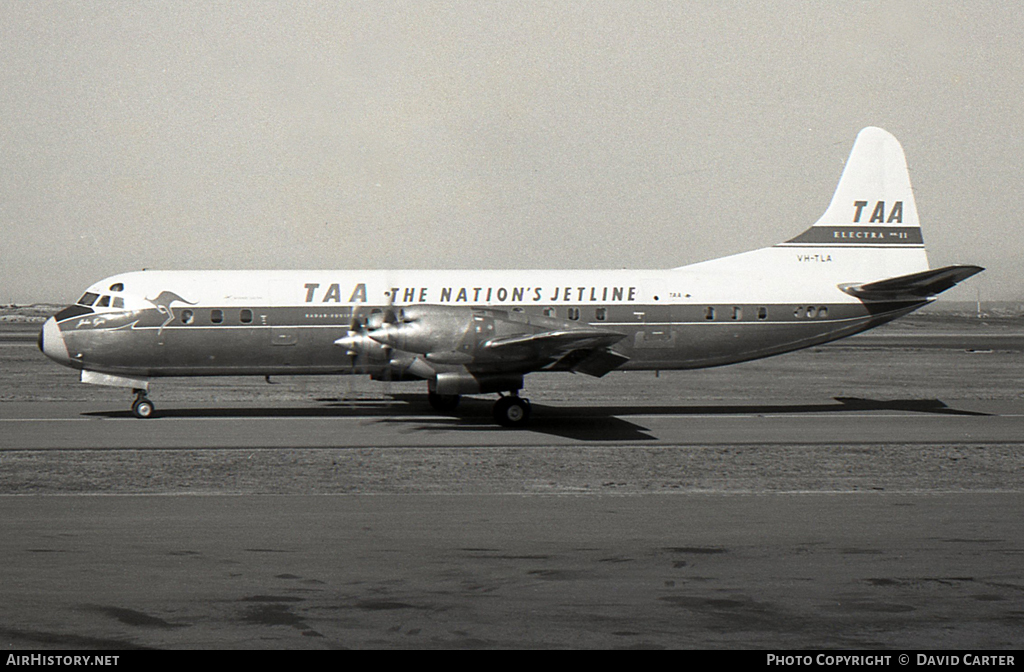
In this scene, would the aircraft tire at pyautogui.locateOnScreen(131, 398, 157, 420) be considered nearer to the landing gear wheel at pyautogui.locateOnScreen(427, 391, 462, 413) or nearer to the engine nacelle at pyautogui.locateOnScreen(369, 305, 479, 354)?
the engine nacelle at pyautogui.locateOnScreen(369, 305, 479, 354)

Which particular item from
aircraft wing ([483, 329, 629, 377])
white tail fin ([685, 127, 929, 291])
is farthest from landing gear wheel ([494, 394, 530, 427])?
white tail fin ([685, 127, 929, 291])

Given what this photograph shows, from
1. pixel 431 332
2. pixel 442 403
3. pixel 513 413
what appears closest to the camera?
pixel 431 332

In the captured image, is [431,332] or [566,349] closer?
[431,332]

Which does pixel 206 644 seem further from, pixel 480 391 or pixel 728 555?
pixel 480 391

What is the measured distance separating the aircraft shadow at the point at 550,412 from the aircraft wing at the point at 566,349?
5.30ft

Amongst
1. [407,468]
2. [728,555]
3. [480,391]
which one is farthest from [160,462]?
[728,555]

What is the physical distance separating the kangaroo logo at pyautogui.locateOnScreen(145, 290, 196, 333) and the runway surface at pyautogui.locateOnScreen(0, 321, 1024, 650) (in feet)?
9.44

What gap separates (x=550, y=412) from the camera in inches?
1093

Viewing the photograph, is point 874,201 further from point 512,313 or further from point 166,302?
point 166,302

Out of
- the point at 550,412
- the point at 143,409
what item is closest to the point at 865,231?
the point at 550,412

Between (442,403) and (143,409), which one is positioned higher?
(442,403)

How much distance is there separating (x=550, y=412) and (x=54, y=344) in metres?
14.4

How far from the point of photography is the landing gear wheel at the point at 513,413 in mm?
24125

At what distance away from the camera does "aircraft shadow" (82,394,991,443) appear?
78.2 feet
